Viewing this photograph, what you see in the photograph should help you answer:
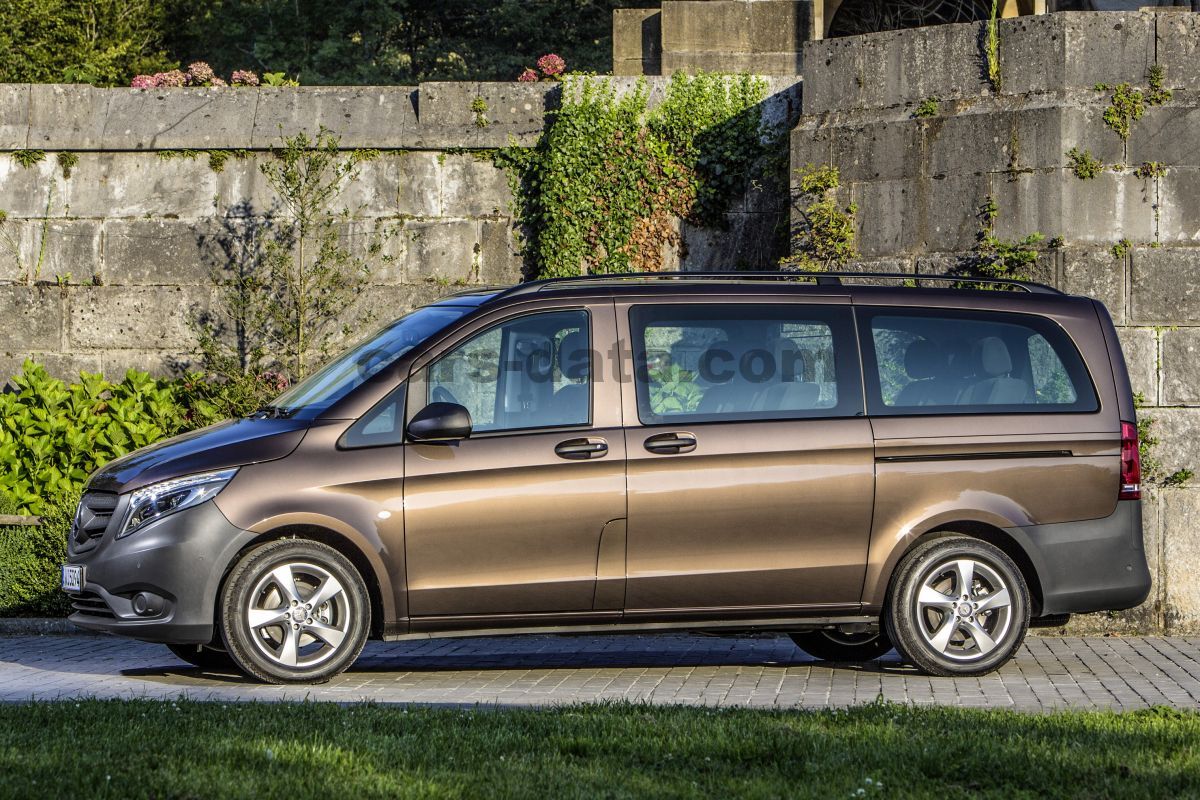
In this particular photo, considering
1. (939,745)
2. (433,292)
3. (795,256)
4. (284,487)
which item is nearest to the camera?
(939,745)

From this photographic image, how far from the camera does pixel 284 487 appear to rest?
25.7 feet

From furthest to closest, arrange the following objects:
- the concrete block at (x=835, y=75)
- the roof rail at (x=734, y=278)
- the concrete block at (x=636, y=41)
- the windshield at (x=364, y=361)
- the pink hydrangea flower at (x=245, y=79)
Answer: the concrete block at (x=636, y=41) → the pink hydrangea flower at (x=245, y=79) → the concrete block at (x=835, y=75) → the roof rail at (x=734, y=278) → the windshield at (x=364, y=361)

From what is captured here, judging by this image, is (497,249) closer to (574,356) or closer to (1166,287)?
(1166,287)

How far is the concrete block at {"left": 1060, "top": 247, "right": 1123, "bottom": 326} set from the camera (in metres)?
11.0

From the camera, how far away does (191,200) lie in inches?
554

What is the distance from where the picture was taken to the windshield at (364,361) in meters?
8.23

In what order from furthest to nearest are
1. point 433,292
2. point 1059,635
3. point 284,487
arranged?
point 433,292 → point 1059,635 → point 284,487

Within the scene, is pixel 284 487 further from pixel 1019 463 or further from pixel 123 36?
pixel 123 36

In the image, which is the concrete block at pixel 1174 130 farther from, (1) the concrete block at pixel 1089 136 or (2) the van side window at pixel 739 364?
(2) the van side window at pixel 739 364

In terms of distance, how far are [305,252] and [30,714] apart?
785cm

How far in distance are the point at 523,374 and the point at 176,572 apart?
196cm

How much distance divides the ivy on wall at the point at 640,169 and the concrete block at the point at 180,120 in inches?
111

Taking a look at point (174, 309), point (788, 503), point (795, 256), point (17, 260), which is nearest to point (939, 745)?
point (788, 503)

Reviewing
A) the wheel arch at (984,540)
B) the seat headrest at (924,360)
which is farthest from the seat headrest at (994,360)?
the wheel arch at (984,540)
